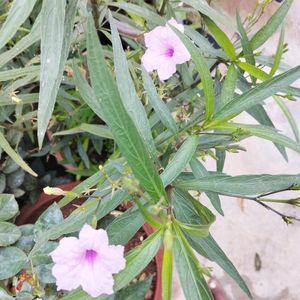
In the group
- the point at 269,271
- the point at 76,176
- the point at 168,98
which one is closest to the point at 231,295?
the point at 269,271

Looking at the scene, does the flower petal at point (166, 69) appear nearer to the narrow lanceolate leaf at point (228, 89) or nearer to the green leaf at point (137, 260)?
the narrow lanceolate leaf at point (228, 89)

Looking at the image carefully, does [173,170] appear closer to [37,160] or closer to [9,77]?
[9,77]

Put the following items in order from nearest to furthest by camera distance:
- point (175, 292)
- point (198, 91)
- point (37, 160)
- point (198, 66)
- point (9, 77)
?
1. point (198, 66)
2. point (9, 77)
3. point (198, 91)
4. point (37, 160)
5. point (175, 292)

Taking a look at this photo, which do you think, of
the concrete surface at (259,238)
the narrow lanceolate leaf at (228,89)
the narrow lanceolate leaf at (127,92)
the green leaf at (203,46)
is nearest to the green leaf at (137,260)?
the narrow lanceolate leaf at (127,92)

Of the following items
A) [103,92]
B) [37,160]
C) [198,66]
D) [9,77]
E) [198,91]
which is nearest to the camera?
[103,92]

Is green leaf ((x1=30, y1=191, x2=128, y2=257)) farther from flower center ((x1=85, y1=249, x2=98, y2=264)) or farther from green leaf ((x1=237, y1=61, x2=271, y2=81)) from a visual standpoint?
green leaf ((x1=237, y1=61, x2=271, y2=81))

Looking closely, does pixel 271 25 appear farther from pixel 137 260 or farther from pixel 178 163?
pixel 137 260
